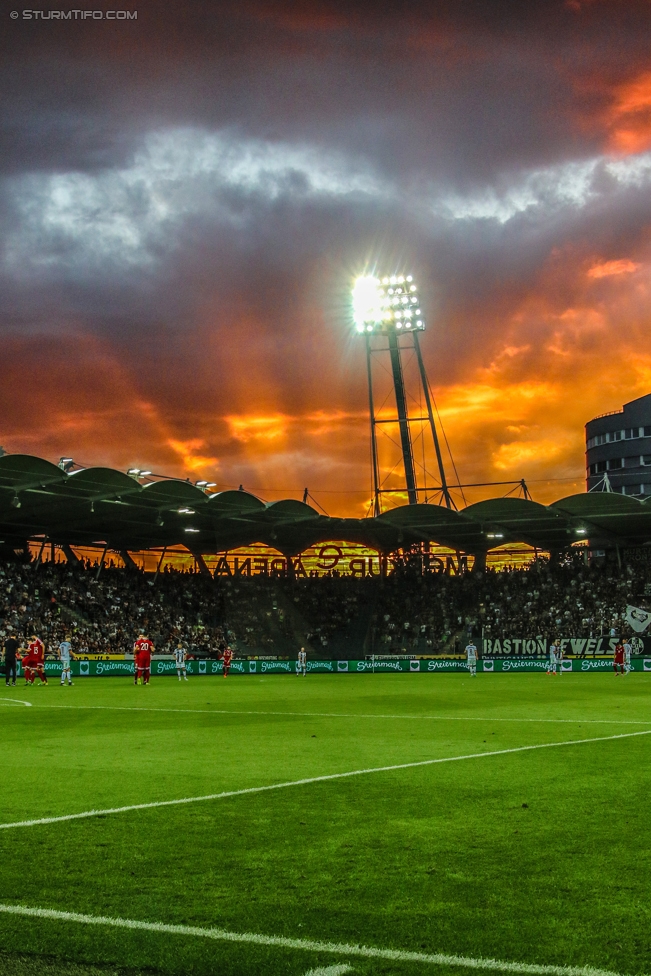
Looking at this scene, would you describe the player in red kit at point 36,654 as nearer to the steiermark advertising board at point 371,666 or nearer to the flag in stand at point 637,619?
the steiermark advertising board at point 371,666

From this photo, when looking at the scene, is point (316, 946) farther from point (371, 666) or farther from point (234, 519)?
point (234, 519)

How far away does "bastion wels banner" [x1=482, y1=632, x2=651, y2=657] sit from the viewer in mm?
58750

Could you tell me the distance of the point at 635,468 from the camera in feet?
367

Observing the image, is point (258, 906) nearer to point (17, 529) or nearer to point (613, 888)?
point (613, 888)

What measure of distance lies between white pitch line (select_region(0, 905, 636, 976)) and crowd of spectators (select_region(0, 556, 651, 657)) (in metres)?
50.0

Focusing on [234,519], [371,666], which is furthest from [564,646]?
[234,519]

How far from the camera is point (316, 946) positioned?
5273mm

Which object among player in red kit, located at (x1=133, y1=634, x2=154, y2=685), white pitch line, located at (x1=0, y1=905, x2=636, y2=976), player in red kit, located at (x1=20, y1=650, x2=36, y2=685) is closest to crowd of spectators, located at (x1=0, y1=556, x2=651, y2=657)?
player in red kit, located at (x1=20, y1=650, x2=36, y2=685)

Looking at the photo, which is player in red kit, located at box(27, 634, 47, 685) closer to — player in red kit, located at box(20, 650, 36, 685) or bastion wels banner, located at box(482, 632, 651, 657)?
player in red kit, located at box(20, 650, 36, 685)

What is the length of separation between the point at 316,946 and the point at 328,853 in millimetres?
2182

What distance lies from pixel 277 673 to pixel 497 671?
1226cm

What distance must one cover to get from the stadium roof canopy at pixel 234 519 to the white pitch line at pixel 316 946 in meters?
40.7

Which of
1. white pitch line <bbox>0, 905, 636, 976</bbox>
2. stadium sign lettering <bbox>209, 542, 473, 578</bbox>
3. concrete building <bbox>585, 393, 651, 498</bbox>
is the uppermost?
concrete building <bbox>585, 393, 651, 498</bbox>

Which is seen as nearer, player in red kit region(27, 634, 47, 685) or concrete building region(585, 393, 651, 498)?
player in red kit region(27, 634, 47, 685)
